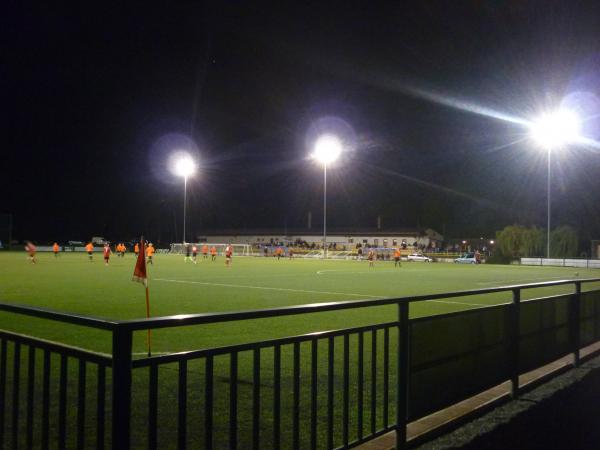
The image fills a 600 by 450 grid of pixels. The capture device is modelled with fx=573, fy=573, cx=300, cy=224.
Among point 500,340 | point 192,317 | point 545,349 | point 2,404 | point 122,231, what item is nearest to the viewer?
point 192,317

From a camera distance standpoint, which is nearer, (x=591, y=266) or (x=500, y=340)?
(x=500, y=340)

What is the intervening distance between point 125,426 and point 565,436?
167 inches

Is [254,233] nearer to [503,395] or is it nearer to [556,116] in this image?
[556,116]

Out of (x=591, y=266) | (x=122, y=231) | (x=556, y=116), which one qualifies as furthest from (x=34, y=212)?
(x=591, y=266)

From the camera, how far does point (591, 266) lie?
166 ft

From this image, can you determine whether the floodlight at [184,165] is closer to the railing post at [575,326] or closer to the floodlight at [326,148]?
the floodlight at [326,148]

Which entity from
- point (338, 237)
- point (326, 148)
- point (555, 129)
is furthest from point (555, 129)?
point (338, 237)

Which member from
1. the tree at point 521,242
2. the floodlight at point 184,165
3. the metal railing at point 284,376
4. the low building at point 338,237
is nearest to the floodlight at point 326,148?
the floodlight at point 184,165

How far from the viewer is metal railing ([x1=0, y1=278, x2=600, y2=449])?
2900 millimetres

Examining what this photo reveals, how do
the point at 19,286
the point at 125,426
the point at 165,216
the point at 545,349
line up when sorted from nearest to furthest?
the point at 125,426 < the point at 545,349 < the point at 19,286 < the point at 165,216

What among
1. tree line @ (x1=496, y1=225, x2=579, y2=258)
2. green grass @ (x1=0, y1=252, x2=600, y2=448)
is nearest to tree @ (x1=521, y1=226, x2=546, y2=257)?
tree line @ (x1=496, y1=225, x2=579, y2=258)

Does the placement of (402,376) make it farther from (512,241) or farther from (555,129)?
(512,241)

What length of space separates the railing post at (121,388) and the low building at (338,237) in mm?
88750

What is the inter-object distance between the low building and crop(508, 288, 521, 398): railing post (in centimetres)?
8485
